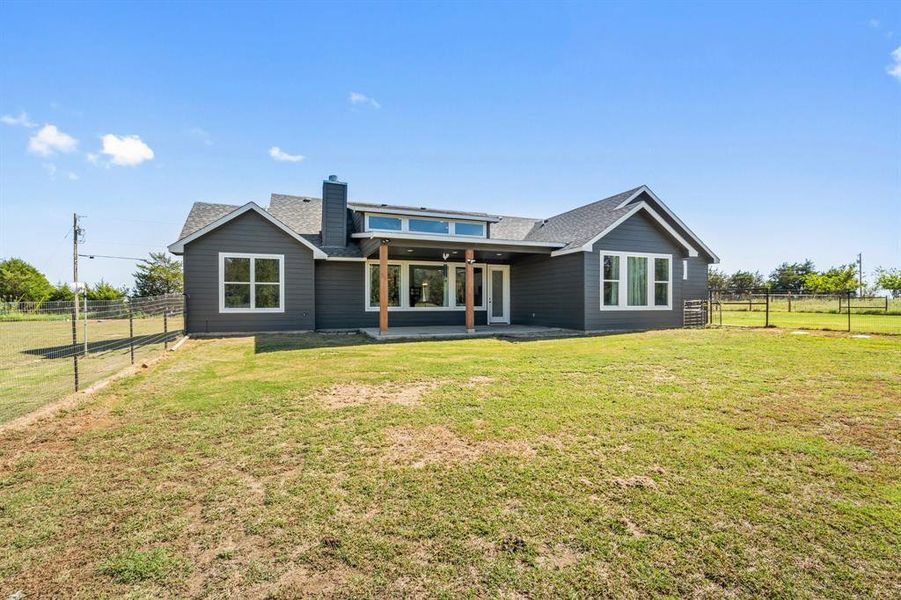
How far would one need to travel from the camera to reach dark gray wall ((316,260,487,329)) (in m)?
13.3

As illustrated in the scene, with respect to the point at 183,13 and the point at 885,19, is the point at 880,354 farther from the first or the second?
the point at 183,13

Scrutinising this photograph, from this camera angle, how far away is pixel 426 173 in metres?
19.0

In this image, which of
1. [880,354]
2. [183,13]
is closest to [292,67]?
[183,13]

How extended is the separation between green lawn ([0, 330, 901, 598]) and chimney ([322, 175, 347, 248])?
29.1 feet

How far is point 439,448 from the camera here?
3.42m

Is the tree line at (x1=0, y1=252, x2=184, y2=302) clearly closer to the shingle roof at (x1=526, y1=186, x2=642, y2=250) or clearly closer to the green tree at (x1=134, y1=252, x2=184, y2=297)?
the green tree at (x1=134, y1=252, x2=184, y2=297)

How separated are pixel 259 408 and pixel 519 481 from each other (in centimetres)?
314

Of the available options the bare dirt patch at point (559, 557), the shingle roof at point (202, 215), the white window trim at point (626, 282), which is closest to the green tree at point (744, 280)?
the white window trim at point (626, 282)

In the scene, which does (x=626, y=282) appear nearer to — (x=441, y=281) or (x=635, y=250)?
(x=635, y=250)

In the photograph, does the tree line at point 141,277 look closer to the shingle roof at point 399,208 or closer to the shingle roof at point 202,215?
the shingle roof at point 202,215

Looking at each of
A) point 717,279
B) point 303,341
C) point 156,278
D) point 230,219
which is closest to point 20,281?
point 156,278

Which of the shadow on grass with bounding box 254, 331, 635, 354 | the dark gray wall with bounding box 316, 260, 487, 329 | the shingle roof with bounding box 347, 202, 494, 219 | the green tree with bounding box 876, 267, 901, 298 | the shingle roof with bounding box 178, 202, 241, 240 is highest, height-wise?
the shingle roof with bounding box 347, 202, 494, 219

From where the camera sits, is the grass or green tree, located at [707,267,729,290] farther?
green tree, located at [707,267,729,290]

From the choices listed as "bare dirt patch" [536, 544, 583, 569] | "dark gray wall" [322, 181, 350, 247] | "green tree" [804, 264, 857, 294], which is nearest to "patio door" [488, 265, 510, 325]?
"dark gray wall" [322, 181, 350, 247]
